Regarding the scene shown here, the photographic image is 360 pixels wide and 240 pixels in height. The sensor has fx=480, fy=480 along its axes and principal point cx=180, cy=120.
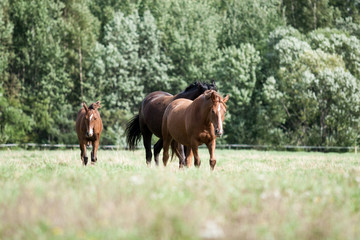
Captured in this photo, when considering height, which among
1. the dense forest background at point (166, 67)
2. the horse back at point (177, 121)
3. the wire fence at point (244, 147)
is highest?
the dense forest background at point (166, 67)

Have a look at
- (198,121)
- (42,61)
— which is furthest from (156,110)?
(42,61)

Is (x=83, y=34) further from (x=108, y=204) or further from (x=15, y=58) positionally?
(x=108, y=204)

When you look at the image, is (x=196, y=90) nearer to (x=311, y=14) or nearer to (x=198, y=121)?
(x=198, y=121)

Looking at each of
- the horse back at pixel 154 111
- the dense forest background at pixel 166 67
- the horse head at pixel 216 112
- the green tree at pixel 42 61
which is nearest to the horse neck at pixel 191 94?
Answer: the horse back at pixel 154 111

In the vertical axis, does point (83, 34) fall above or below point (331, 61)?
above

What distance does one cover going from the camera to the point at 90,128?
47.5ft

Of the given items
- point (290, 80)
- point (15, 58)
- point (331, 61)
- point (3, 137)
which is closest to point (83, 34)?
point (15, 58)

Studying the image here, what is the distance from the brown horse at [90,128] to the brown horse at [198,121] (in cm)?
393

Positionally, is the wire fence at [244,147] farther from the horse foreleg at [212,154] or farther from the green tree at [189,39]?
the horse foreleg at [212,154]

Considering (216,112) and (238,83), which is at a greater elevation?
(238,83)

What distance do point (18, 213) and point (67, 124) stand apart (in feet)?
137

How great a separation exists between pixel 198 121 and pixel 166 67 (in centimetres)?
3864

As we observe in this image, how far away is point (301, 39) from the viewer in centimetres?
4650

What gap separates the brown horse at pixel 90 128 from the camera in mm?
14500
